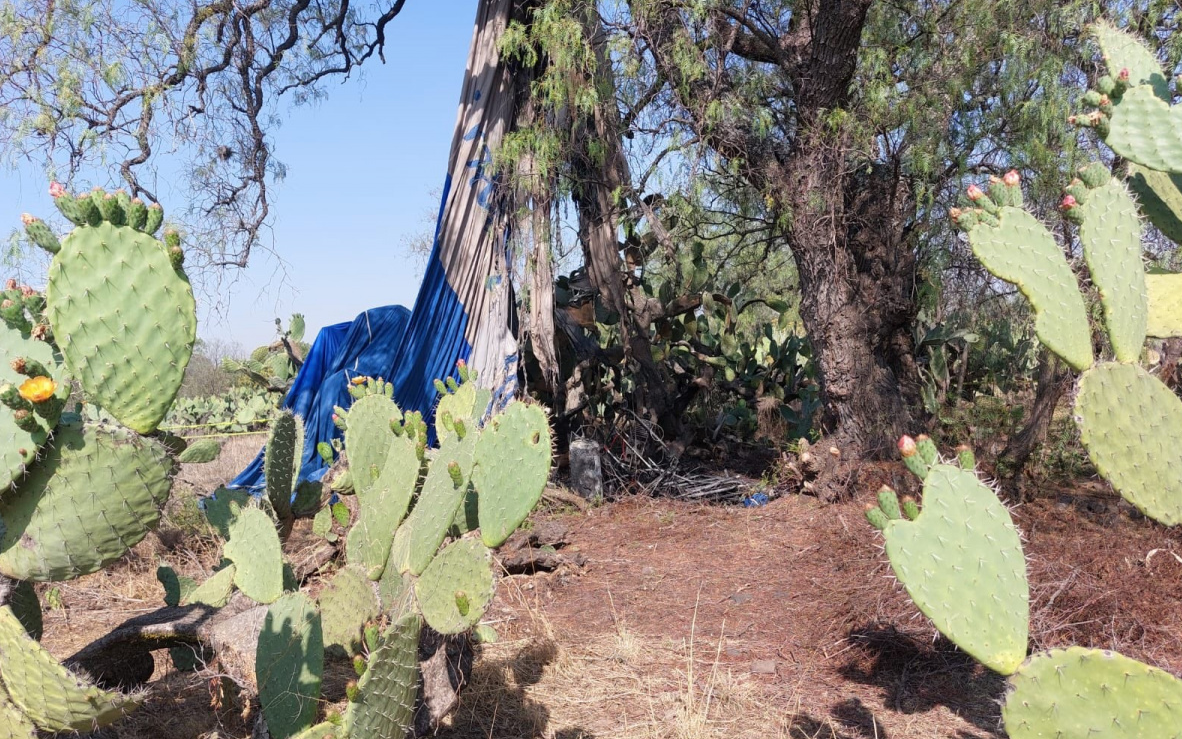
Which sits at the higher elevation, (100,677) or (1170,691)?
(100,677)

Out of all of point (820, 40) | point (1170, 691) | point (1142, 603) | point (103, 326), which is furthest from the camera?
point (820, 40)

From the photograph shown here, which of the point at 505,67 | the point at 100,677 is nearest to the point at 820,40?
the point at 505,67

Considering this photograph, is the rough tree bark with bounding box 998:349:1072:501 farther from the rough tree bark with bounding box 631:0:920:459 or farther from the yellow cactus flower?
the yellow cactus flower

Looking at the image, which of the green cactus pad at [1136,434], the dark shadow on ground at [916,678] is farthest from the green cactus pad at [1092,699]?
the dark shadow on ground at [916,678]

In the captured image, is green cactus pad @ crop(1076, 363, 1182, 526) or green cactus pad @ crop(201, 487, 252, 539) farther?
green cactus pad @ crop(201, 487, 252, 539)

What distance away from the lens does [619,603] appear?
4.32m

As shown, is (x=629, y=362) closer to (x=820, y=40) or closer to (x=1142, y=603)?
Result: (x=820, y=40)

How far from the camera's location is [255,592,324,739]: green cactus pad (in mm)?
2408

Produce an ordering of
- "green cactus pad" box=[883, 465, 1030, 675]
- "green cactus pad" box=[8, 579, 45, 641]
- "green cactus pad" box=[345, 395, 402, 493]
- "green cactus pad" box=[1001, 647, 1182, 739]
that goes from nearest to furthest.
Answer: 1. "green cactus pad" box=[1001, 647, 1182, 739]
2. "green cactus pad" box=[883, 465, 1030, 675]
3. "green cactus pad" box=[8, 579, 45, 641]
4. "green cactus pad" box=[345, 395, 402, 493]

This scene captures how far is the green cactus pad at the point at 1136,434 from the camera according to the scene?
221 centimetres

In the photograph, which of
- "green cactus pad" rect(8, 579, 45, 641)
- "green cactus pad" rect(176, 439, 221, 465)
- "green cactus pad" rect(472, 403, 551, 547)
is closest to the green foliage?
"green cactus pad" rect(472, 403, 551, 547)

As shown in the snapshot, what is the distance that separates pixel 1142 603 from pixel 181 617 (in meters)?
3.41

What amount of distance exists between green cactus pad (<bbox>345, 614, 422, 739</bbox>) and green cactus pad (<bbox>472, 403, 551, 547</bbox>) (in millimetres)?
358

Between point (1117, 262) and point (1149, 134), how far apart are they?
329 mm
